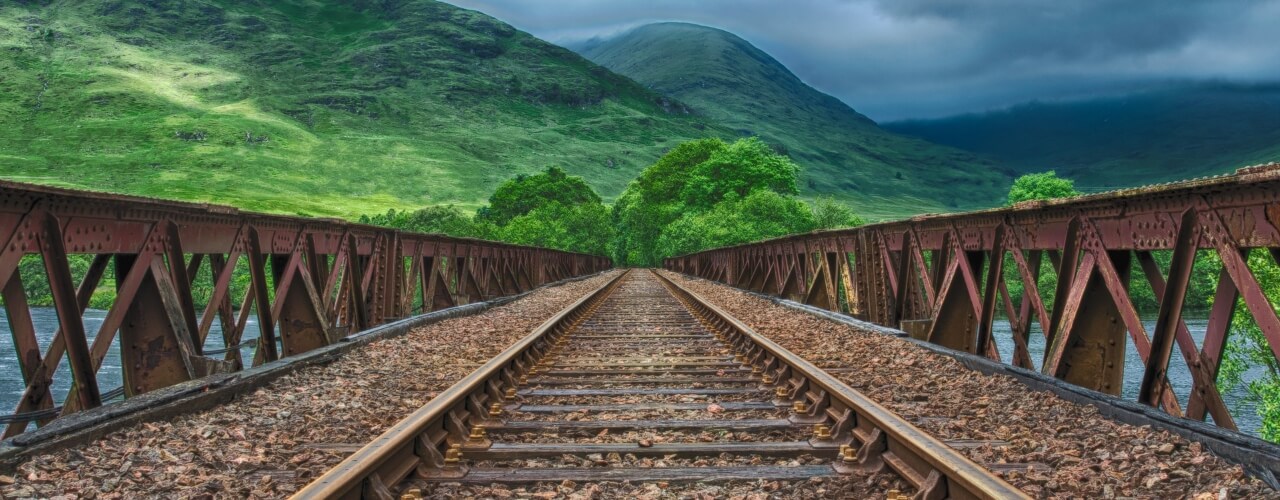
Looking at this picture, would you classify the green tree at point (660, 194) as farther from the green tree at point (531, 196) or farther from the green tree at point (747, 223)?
the green tree at point (531, 196)

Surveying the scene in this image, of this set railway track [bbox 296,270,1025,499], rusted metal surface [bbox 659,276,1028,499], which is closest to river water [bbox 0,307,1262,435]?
rusted metal surface [bbox 659,276,1028,499]

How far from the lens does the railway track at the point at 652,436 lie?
420cm

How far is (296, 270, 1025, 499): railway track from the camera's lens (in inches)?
165

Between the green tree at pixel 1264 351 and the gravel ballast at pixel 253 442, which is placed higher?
the gravel ballast at pixel 253 442

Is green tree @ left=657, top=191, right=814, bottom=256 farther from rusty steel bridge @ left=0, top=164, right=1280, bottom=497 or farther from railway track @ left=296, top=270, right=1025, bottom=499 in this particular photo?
railway track @ left=296, top=270, right=1025, bottom=499

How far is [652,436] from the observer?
17.5 ft

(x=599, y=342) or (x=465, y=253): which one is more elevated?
(x=465, y=253)

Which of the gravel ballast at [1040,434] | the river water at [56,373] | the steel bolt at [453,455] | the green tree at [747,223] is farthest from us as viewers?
the green tree at [747,223]

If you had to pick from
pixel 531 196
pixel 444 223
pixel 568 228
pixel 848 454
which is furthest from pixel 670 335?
pixel 531 196

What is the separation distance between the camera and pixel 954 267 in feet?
31.2

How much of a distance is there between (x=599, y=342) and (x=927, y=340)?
425 centimetres

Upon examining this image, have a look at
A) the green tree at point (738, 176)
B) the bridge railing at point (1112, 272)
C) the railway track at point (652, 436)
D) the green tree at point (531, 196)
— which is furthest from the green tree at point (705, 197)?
the railway track at point (652, 436)

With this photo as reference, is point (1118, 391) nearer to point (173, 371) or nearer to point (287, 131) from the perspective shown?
point (173, 371)

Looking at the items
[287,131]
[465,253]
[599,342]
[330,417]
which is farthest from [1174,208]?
[287,131]
